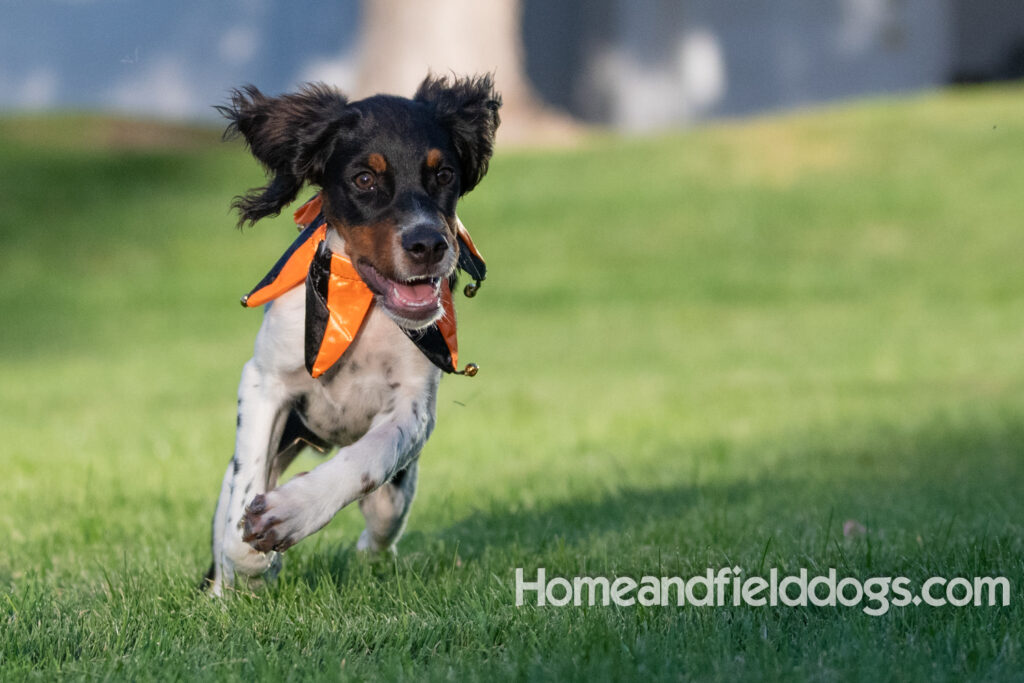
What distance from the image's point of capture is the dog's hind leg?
4.71 metres

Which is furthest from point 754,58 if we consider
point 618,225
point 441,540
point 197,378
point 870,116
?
point 441,540

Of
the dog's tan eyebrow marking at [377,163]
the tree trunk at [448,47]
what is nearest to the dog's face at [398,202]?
the dog's tan eyebrow marking at [377,163]

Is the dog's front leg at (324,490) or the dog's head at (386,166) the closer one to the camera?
the dog's front leg at (324,490)

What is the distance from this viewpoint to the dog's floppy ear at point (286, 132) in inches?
172

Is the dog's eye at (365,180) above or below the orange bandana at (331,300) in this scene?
above

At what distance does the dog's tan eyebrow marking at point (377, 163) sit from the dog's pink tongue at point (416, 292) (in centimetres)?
41

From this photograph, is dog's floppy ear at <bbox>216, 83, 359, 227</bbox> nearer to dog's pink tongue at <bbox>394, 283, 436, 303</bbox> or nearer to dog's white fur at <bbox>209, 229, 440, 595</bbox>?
dog's white fur at <bbox>209, 229, 440, 595</bbox>

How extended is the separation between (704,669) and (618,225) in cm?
1732

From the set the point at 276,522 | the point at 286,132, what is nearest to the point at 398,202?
the point at 286,132

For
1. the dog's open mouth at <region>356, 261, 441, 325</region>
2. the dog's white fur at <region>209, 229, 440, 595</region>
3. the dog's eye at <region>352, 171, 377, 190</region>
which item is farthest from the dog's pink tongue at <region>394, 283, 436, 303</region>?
the dog's eye at <region>352, 171, 377, 190</region>

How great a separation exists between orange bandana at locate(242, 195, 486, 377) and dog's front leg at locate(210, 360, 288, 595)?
201 mm

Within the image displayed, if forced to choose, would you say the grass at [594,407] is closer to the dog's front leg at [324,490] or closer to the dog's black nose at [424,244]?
the dog's front leg at [324,490]

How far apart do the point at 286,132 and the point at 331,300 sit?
0.65 meters

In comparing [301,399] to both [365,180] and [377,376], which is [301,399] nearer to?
[377,376]
